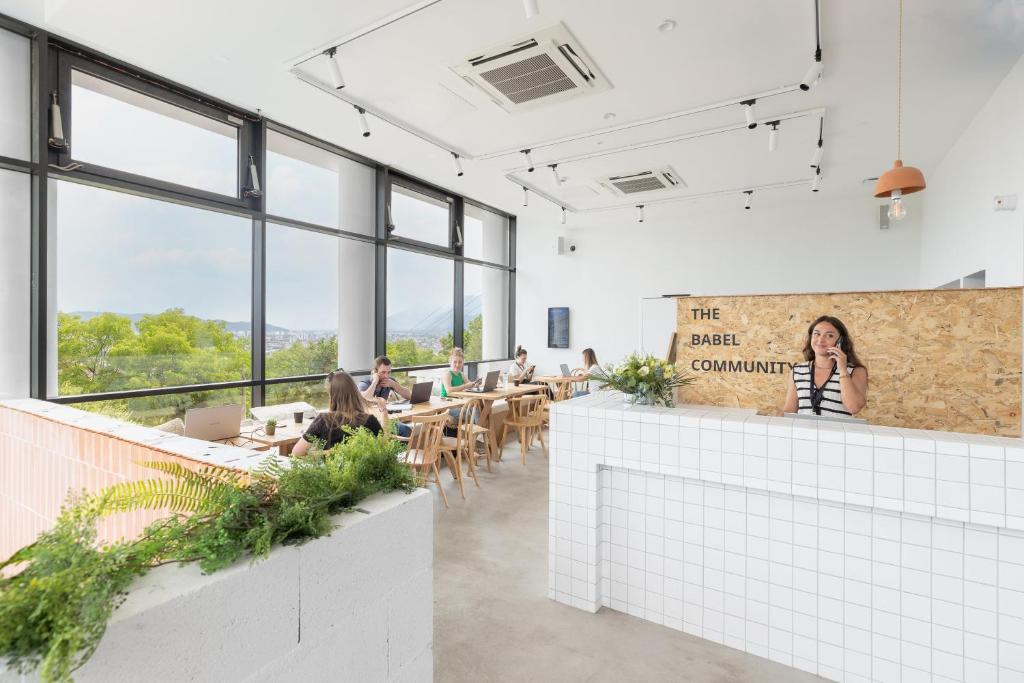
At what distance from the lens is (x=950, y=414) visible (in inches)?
99.4

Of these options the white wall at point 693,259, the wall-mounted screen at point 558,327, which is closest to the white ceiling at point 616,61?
the white wall at point 693,259

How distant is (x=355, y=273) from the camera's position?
614 centimetres

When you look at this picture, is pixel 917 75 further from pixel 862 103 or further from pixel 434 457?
pixel 434 457

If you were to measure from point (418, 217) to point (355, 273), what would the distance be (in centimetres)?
152

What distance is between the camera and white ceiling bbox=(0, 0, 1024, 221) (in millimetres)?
2971

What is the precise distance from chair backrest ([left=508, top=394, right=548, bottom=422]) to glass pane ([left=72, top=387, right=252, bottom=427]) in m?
2.90

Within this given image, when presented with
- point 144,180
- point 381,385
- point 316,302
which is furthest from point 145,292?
point 381,385

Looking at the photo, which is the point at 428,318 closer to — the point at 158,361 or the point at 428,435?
the point at 428,435

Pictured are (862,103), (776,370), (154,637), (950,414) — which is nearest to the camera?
(154,637)

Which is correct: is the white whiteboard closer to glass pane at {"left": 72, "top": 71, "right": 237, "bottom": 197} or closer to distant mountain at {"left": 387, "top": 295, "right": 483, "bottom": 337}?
distant mountain at {"left": 387, "top": 295, "right": 483, "bottom": 337}

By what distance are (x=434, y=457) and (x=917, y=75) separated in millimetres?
4765

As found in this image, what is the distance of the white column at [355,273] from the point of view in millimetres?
5996

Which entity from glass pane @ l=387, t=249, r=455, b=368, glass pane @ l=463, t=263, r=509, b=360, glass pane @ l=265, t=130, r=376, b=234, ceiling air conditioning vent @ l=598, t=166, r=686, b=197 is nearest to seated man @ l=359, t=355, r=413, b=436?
glass pane @ l=387, t=249, r=455, b=368

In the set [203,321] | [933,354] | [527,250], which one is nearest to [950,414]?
[933,354]
